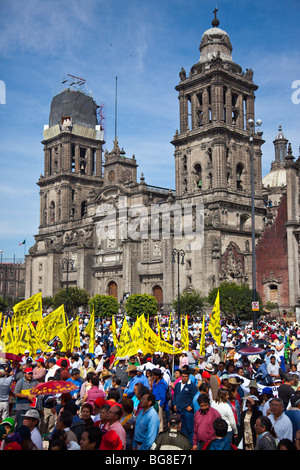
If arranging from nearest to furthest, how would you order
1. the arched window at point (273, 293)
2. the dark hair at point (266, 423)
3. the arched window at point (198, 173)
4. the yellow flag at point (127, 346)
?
the dark hair at point (266, 423) < the yellow flag at point (127, 346) < the arched window at point (273, 293) < the arched window at point (198, 173)

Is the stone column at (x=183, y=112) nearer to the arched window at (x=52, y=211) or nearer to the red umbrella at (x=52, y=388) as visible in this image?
the arched window at (x=52, y=211)

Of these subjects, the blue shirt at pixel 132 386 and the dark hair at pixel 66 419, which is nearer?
the dark hair at pixel 66 419

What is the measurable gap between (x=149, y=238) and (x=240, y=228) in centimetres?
1080

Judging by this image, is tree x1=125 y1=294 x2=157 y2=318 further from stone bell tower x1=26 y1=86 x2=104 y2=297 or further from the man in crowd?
the man in crowd

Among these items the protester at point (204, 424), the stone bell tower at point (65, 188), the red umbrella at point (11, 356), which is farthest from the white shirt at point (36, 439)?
the stone bell tower at point (65, 188)

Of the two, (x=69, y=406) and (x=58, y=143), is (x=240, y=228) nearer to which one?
(x=58, y=143)

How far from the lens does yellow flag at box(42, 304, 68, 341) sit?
1864 cm

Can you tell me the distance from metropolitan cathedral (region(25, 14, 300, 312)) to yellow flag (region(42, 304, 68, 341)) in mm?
32371

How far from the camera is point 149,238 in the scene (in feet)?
205

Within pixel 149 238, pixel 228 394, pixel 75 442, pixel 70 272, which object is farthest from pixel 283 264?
pixel 75 442

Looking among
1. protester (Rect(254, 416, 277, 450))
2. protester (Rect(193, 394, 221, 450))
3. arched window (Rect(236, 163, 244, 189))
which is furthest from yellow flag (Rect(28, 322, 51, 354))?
arched window (Rect(236, 163, 244, 189))

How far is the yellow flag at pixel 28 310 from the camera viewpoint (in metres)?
19.1

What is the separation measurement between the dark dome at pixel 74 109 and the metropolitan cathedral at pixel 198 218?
38.0ft

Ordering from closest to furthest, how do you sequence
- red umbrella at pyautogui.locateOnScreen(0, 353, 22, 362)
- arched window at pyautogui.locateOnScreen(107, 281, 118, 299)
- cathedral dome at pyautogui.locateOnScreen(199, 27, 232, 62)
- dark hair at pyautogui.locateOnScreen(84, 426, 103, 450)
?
dark hair at pyautogui.locateOnScreen(84, 426, 103, 450) < red umbrella at pyautogui.locateOnScreen(0, 353, 22, 362) < cathedral dome at pyautogui.locateOnScreen(199, 27, 232, 62) < arched window at pyautogui.locateOnScreen(107, 281, 118, 299)
